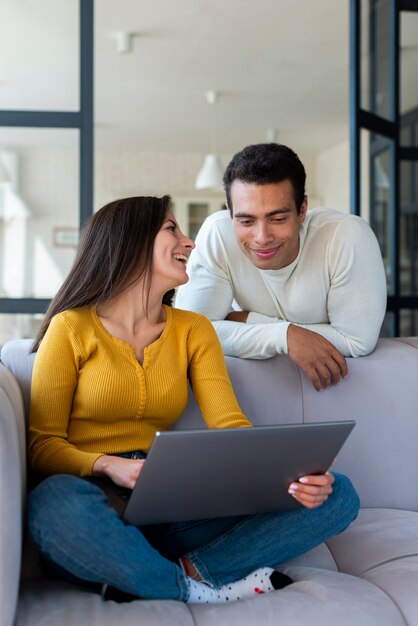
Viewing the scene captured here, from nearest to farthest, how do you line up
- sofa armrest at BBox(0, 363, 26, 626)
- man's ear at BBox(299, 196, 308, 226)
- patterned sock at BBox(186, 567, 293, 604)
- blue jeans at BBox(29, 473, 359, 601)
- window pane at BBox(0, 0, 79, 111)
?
sofa armrest at BBox(0, 363, 26, 626), blue jeans at BBox(29, 473, 359, 601), patterned sock at BBox(186, 567, 293, 604), man's ear at BBox(299, 196, 308, 226), window pane at BBox(0, 0, 79, 111)

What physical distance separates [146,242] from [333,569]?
0.87 metres

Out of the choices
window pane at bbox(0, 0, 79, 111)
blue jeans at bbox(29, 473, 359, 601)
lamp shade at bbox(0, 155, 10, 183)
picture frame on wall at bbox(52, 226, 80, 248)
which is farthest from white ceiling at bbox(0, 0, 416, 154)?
blue jeans at bbox(29, 473, 359, 601)

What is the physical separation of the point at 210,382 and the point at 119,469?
0.39 metres

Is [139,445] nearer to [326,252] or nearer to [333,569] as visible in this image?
[333,569]

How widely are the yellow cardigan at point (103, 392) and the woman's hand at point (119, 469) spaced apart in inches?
0.8

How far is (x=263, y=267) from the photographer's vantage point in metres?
2.17

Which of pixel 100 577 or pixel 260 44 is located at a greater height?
pixel 260 44

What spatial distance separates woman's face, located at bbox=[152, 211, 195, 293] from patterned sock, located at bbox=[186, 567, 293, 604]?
69cm

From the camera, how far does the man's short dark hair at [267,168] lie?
211 centimetres

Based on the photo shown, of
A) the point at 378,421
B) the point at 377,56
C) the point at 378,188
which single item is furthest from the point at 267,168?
the point at 377,56

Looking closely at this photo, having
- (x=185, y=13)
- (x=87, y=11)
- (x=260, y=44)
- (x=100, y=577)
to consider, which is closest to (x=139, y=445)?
(x=100, y=577)

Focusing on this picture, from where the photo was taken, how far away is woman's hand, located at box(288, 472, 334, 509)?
155cm

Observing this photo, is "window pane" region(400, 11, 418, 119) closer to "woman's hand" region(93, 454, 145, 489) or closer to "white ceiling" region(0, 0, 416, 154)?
"white ceiling" region(0, 0, 416, 154)

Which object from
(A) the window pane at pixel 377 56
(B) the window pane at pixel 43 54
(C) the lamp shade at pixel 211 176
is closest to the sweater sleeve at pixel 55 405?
(B) the window pane at pixel 43 54
